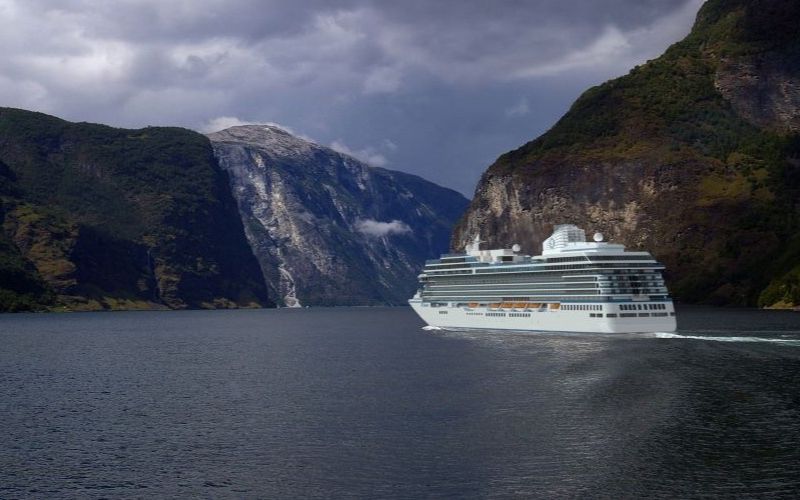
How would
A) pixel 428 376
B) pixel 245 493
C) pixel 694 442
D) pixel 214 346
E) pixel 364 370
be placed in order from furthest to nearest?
pixel 214 346, pixel 364 370, pixel 428 376, pixel 694 442, pixel 245 493

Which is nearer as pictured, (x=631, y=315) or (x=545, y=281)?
(x=631, y=315)

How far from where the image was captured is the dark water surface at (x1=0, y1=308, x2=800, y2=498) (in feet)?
174

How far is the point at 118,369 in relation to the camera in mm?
119125

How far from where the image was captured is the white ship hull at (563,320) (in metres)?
146

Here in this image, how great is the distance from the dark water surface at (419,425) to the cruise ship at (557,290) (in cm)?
1962

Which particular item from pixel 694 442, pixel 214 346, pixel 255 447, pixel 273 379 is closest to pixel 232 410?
pixel 255 447

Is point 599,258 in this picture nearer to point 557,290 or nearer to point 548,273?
point 557,290

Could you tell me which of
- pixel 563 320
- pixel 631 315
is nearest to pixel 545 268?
pixel 563 320

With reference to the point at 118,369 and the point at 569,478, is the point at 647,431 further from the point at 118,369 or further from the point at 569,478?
the point at 118,369

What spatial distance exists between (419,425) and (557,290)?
3683 inches

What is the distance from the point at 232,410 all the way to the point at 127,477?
2428 centimetres

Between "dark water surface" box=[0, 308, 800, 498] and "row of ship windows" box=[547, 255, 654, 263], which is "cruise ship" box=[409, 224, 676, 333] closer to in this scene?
"row of ship windows" box=[547, 255, 654, 263]

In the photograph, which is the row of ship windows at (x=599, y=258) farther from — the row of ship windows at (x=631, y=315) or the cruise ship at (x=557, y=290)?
the row of ship windows at (x=631, y=315)

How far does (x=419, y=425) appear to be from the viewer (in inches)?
2734
